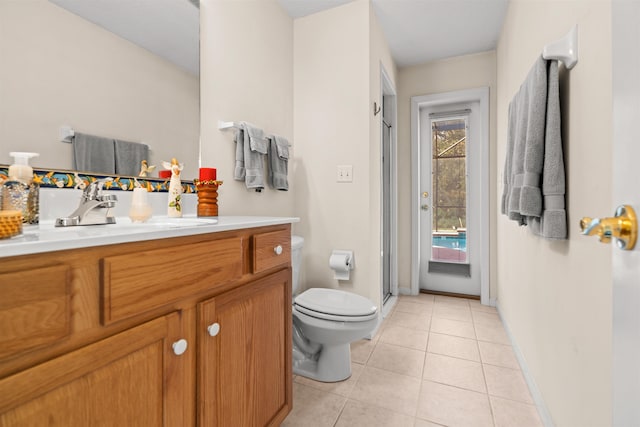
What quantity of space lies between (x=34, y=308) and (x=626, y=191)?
0.95 m

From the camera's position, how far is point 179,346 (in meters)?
0.79

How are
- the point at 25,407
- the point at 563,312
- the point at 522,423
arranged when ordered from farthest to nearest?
the point at 522,423
the point at 563,312
the point at 25,407

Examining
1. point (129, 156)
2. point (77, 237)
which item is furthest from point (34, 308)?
point (129, 156)

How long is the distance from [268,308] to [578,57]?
135cm

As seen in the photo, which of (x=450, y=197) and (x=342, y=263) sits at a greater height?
(x=450, y=197)

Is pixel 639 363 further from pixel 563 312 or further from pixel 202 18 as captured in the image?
pixel 202 18

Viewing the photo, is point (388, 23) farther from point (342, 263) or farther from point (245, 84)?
point (342, 263)

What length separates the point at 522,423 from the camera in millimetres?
1334

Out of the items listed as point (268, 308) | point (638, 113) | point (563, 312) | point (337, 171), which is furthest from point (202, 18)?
Answer: point (563, 312)

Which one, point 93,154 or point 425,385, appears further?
point 425,385

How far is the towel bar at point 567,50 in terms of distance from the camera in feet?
3.26

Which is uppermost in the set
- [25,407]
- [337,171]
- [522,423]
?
[337,171]

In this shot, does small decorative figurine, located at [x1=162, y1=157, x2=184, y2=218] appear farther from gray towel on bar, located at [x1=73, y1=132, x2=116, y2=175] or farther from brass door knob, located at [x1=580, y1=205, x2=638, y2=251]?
brass door knob, located at [x1=580, y1=205, x2=638, y2=251]

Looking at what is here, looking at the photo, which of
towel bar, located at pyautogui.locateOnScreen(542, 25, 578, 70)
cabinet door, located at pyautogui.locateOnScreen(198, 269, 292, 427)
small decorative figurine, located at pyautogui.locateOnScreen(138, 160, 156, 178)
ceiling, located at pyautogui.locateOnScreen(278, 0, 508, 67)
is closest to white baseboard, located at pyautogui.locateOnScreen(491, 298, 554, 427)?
cabinet door, located at pyautogui.locateOnScreen(198, 269, 292, 427)
